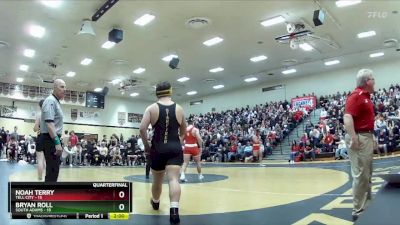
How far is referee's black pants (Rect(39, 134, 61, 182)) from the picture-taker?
3684 mm

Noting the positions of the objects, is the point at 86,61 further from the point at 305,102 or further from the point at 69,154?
the point at 305,102

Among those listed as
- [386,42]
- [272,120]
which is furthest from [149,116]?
[272,120]

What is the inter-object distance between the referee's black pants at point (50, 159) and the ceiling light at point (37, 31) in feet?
39.4

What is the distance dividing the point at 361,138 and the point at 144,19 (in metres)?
11.2

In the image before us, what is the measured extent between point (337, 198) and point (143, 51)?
573 inches

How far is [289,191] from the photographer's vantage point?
571cm

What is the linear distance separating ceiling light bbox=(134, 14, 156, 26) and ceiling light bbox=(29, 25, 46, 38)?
4316 millimetres

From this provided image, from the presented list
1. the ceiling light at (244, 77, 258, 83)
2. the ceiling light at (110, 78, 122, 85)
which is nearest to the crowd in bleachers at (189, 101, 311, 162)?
the ceiling light at (244, 77, 258, 83)

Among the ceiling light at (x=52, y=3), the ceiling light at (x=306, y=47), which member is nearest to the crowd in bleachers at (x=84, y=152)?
the ceiling light at (x=52, y=3)

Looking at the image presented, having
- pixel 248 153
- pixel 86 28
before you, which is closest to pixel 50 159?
pixel 86 28

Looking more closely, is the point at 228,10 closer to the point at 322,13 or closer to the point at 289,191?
the point at 322,13

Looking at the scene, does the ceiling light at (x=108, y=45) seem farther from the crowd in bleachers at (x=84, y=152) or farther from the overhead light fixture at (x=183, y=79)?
the overhead light fixture at (x=183, y=79)

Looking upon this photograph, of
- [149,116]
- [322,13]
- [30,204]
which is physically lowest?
[30,204]

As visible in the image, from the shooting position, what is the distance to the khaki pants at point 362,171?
133 inches
